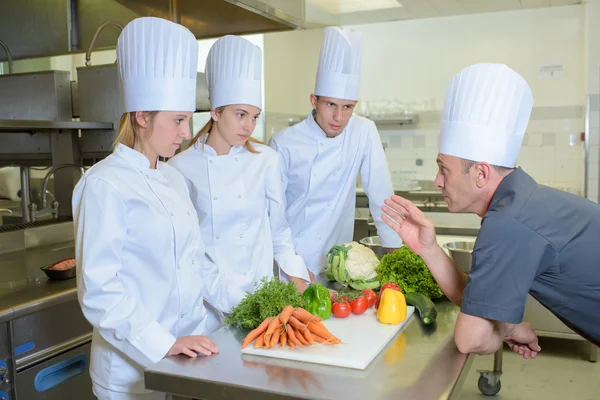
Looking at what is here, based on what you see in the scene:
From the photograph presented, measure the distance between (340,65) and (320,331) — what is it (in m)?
1.43

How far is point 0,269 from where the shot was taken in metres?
2.59

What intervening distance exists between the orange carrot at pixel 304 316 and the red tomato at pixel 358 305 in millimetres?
205

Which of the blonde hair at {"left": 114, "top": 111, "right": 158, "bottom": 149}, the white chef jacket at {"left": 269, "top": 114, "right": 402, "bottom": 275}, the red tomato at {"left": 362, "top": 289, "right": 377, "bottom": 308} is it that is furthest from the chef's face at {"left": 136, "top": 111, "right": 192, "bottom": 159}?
the white chef jacket at {"left": 269, "top": 114, "right": 402, "bottom": 275}

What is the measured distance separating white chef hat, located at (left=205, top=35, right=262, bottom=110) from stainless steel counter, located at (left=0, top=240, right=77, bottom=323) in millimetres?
908

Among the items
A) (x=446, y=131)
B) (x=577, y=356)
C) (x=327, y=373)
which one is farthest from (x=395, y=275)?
(x=577, y=356)

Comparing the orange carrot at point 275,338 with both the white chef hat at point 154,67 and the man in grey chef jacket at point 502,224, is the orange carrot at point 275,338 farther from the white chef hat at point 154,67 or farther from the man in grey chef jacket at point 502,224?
the white chef hat at point 154,67

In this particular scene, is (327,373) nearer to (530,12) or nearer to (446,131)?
(446,131)

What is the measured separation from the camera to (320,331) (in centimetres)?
156

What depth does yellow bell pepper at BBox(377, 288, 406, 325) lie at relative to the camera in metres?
1.73

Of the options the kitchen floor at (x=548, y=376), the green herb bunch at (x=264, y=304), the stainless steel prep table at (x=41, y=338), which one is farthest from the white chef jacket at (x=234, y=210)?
the kitchen floor at (x=548, y=376)

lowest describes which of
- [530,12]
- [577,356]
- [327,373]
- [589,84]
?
[577,356]

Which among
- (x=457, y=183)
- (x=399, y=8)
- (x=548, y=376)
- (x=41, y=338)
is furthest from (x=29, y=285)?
(x=399, y=8)

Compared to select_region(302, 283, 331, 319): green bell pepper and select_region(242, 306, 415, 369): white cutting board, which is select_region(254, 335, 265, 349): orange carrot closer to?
select_region(242, 306, 415, 369): white cutting board

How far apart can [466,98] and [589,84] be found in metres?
4.56
